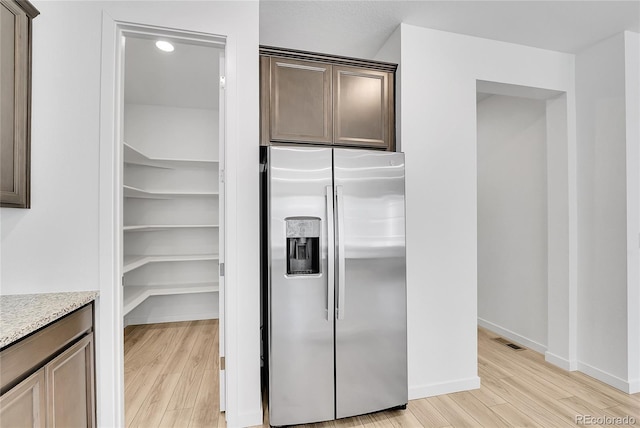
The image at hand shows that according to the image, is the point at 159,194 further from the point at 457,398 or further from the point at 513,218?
the point at 513,218

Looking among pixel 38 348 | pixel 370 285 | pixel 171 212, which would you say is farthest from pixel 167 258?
pixel 370 285

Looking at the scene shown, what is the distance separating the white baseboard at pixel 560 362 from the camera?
8.92 feet

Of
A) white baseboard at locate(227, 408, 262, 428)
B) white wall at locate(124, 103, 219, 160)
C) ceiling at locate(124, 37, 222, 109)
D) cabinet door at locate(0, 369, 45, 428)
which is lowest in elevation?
white baseboard at locate(227, 408, 262, 428)

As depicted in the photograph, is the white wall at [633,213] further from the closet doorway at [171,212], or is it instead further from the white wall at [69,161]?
the closet doorway at [171,212]

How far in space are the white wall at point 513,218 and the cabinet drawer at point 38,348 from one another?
12.3 ft

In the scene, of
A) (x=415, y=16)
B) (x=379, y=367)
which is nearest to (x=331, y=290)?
(x=379, y=367)

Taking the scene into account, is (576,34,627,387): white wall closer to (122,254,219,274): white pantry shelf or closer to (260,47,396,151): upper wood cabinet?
(260,47,396,151): upper wood cabinet

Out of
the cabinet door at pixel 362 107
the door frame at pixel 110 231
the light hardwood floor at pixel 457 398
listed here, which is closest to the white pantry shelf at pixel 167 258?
the light hardwood floor at pixel 457 398

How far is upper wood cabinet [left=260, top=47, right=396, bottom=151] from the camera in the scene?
6.79 ft

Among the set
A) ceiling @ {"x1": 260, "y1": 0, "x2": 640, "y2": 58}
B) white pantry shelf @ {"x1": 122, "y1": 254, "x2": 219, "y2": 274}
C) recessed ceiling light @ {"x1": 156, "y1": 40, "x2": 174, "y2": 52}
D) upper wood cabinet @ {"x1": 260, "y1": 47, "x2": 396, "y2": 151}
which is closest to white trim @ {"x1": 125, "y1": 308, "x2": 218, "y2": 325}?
white pantry shelf @ {"x1": 122, "y1": 254, "x2": 219, "y2": 274}

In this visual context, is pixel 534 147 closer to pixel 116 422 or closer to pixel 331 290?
pixel 331 290

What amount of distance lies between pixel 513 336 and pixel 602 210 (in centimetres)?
161

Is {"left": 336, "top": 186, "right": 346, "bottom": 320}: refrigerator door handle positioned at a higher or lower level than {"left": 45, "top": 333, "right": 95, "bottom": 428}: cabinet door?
higher

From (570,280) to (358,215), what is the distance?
7.24ft
